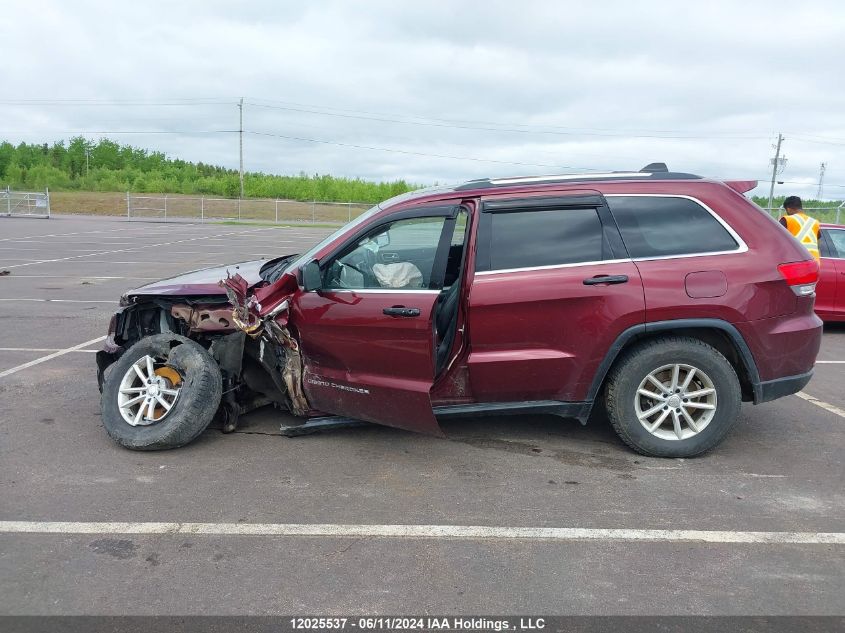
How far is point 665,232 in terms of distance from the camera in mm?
4750

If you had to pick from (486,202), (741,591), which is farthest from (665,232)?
(741,591)

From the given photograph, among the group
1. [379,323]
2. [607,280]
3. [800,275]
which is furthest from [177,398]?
[800,275]

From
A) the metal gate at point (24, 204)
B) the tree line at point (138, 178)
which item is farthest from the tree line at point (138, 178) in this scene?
the metal gate at point (24, 204)

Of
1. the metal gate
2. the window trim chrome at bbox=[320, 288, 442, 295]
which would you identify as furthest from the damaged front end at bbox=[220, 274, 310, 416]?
the metal gate

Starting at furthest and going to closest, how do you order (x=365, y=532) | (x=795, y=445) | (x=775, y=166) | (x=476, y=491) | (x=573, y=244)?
(x=775, y=166) < (x=795, y=445) < (x=573, y=244) < (x=476, y=491) < (x=365, y=532)

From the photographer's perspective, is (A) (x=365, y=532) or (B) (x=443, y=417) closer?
(A) (x=365, y=532)

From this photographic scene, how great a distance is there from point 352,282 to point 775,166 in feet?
217

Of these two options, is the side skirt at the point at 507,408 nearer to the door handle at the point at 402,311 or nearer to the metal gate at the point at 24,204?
the door handle at the point at 402,311

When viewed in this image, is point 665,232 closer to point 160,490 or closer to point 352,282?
point 352,282

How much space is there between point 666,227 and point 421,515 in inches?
97.8

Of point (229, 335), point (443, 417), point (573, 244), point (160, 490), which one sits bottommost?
point (160, 490)

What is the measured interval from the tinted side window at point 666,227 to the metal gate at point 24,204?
49252mm

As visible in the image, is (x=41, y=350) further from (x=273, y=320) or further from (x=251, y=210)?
(x=251, y=210)

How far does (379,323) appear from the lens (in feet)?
15.3
